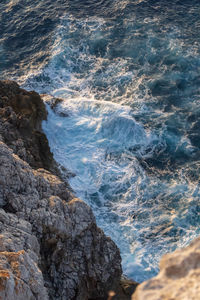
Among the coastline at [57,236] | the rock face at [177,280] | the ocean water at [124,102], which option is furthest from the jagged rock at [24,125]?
the rock face at [177,280]

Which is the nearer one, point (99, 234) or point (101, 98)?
point (99, 234)

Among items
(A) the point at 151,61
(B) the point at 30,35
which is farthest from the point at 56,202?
Answer: (B) the point at 30,35

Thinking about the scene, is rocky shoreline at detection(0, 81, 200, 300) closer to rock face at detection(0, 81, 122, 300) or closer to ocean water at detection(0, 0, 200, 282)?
rock face at detection(0, 81, 122, 300)

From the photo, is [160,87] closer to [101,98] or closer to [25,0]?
[101,98]

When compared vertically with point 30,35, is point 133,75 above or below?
below

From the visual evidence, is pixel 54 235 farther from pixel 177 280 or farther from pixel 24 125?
pixel 177 280

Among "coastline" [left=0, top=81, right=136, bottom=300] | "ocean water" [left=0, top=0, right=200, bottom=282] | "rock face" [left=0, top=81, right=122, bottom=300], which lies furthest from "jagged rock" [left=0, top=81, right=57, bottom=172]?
"rock face" [left=0, top=81, right=122, bottom=300]
